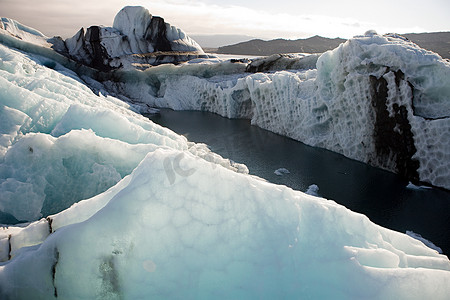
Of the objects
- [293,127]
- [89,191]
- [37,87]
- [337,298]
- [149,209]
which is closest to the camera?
[337,298]

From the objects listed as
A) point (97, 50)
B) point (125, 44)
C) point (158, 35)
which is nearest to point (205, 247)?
point (125, 44)

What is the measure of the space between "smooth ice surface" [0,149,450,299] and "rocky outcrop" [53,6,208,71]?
15.4 metres

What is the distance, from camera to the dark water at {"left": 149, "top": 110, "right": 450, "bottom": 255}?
553 centimetres

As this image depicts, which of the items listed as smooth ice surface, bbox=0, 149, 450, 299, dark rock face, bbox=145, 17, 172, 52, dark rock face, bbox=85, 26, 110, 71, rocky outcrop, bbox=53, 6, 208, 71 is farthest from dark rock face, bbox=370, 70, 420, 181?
dark rock face, bbox=85, 26, 110, 71

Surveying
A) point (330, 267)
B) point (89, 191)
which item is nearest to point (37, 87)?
point (89, 191)

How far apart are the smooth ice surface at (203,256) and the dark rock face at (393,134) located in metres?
5.55

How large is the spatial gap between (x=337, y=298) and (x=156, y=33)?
56.7ft

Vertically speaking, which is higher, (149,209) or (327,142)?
(149,209)

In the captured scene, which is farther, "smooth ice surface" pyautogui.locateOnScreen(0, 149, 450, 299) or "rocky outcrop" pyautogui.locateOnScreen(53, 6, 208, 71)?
"rocky outcrop" pyautogui.locateOnScreen(53, 6, 208, 71)

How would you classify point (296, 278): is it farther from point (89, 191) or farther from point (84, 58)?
point (84, 58)

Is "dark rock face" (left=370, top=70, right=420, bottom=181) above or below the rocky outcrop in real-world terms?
below

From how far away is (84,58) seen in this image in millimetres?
16562

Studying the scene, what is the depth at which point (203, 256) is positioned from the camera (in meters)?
1.95

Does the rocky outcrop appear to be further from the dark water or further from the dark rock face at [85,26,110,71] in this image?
the dark water
